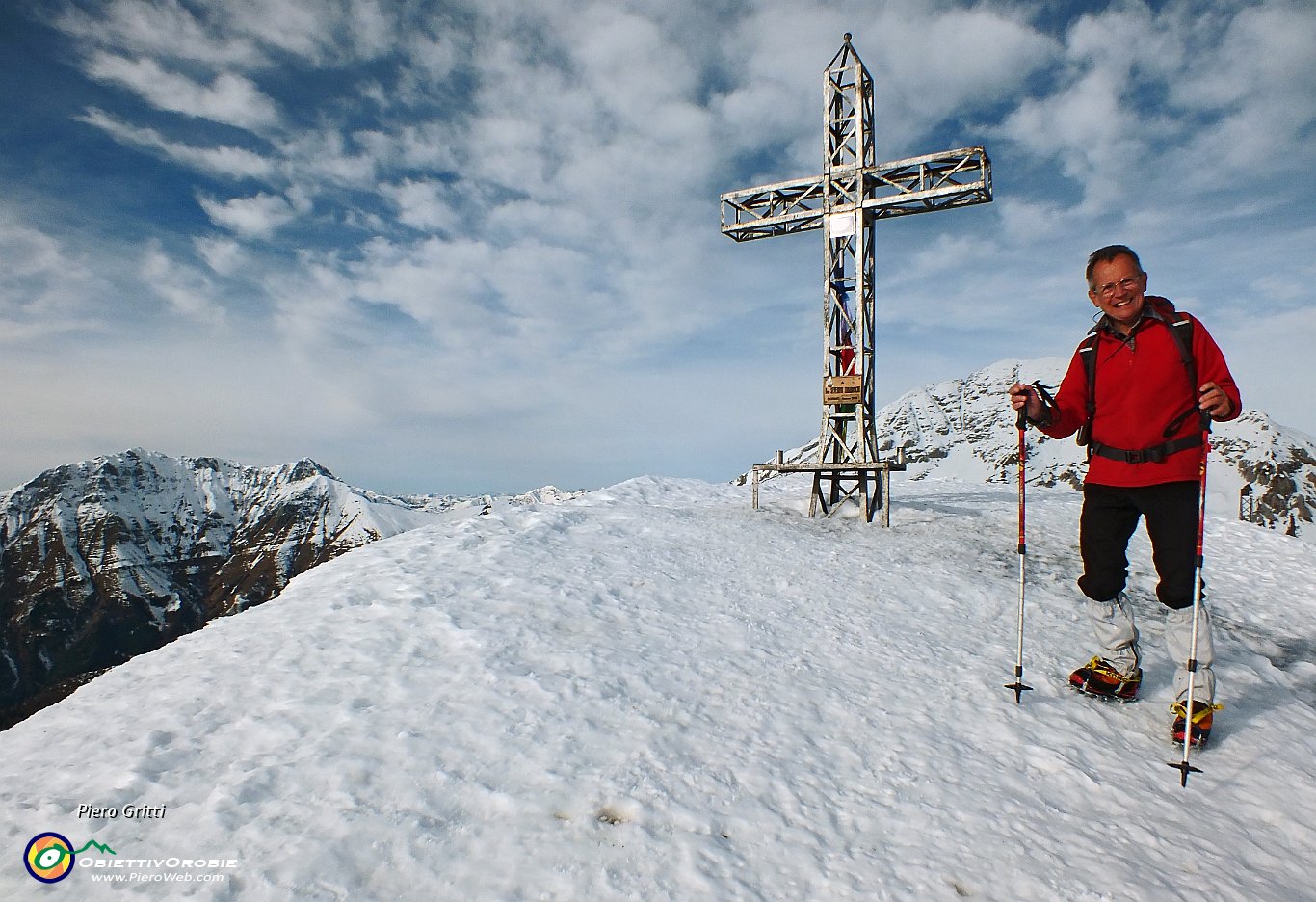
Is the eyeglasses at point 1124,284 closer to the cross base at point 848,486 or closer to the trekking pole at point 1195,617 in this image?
the trekking pole at point 1195,617

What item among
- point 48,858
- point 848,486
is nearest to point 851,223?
point 848,486

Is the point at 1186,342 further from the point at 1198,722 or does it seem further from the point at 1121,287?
the point at 1198,722

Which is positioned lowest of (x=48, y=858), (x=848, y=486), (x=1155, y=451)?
(x=48, y=858)

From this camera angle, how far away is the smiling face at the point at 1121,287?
497cm

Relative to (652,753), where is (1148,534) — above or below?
above

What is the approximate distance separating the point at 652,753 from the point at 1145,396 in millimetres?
4544

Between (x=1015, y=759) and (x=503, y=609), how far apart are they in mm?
4294

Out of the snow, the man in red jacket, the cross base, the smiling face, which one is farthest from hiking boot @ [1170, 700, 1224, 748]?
the cross base

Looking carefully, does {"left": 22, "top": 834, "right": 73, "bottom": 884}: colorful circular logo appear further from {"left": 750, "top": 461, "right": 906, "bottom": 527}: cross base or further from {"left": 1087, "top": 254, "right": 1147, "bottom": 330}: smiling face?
{"left": 750, "top": 461, "right": 906, "bottom": 527}: cross base

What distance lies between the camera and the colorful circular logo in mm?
3007

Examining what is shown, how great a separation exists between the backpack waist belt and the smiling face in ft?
3.18

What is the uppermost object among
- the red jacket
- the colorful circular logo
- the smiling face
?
the smiling face

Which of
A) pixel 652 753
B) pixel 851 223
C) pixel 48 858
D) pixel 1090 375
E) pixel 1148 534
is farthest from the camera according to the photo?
pixel 851 223

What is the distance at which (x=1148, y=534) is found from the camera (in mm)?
5059
